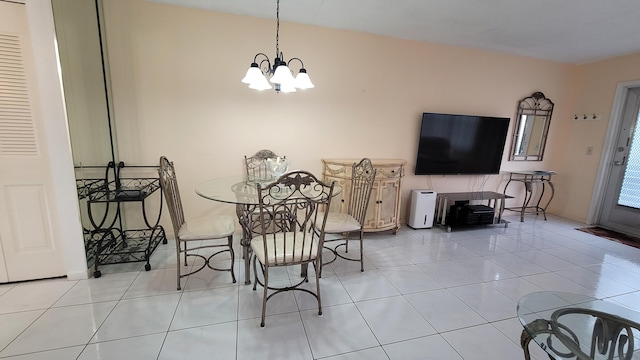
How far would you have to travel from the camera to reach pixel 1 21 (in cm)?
187

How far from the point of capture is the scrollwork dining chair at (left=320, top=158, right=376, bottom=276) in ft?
7.94

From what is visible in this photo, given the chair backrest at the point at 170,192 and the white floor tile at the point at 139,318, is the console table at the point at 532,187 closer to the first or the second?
the chair backrest at the point at 170,192

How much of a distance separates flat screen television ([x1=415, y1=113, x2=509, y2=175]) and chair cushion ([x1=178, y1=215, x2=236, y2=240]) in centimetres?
266

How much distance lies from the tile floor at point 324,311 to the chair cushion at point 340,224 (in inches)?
16.8

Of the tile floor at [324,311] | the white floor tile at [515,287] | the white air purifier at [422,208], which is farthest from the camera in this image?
the white air purifier at [422,208]

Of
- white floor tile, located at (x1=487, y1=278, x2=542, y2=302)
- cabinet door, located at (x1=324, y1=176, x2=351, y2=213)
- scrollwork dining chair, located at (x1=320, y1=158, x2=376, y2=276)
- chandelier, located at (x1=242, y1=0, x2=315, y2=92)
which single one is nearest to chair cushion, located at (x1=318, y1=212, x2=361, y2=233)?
scrollwork dining chair, located at (x1=320, y1=158, x2=376, y2=276)

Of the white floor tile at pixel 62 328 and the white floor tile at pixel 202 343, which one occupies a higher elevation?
the white floor tile at pixel 202 343

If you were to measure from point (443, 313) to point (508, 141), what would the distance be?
135 inches

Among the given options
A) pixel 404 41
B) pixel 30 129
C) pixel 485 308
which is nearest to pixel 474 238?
pixel 485 308

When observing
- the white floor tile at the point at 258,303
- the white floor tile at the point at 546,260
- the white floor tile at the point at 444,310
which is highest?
the white floor tile at the point at 546,260

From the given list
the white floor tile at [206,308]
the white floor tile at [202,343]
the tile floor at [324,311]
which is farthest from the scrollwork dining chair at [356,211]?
the white floor tile at [202,343]

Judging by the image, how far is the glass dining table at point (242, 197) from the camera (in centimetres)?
194

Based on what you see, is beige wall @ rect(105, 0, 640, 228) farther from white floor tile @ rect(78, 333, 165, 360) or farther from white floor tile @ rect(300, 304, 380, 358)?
white floor tile @ rect(300, 304, 380, 358)

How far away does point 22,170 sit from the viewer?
203 centimetres
